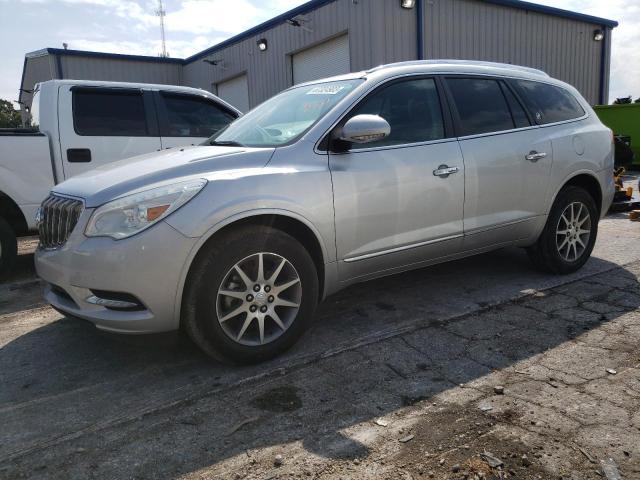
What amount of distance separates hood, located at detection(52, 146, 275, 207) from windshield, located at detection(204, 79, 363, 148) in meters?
0.26

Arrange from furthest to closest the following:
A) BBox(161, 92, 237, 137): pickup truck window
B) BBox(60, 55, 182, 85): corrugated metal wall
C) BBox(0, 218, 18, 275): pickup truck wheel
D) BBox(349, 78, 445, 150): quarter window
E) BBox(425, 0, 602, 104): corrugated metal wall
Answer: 1. BBox(60, 55, 182, 85): corrugated metal wall
2. BBox(425, 0, 602, 104): corrugated metal wall
3. BBox(161, 92, 237, 137): pickup truck window
4. BBox(0, 218, 18, 275): pickup truck wheel
5. BBox(349, 78, 445, 150): quarter window

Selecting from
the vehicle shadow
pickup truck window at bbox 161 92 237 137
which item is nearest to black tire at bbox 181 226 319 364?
the vehicle shadow

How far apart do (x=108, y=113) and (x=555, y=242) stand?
479cm

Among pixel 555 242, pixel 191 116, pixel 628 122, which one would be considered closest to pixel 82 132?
pixel 191 116

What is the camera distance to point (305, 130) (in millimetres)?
3303

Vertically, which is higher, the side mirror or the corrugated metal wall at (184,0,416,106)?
the corrugated metal wall at (184,0,416,106)

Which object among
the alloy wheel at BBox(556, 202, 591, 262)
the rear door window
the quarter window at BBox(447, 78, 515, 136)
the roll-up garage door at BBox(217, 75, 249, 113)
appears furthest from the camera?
the roll-up garage door at BBox(217, 75, 249, 113)

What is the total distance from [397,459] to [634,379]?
1.46 meters

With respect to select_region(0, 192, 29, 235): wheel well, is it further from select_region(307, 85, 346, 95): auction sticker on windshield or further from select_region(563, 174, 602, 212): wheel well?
select_region(563, 174, 602, 212): wheel well

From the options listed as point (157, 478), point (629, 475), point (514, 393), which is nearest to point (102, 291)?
point (157, 478)

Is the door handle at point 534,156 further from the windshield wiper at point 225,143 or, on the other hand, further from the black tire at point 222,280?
the windshield wiper at point 225,143

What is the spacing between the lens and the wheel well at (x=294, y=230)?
2904mm

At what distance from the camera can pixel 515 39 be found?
15031 millimetres

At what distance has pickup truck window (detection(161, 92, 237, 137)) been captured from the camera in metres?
6.04
